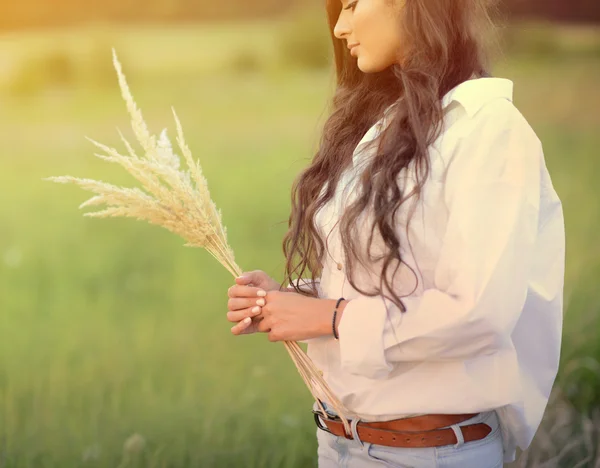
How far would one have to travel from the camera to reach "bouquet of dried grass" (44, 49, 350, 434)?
57.4 inches

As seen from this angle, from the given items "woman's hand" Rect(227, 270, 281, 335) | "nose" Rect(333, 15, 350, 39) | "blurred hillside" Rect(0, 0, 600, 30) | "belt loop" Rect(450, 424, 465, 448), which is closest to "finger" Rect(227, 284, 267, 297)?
"woman's hand" Rect(227, 270, 281, 335)

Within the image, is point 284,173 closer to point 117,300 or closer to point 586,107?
point 117,300

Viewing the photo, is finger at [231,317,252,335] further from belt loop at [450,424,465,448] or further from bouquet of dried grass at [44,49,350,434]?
belt loop at [450,424,465,448]

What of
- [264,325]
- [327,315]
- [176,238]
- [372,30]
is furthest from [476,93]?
[176,238]

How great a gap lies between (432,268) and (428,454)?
1.07ft

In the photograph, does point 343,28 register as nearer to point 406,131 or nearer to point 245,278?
point 406,131

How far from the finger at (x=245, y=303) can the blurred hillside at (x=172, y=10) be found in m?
2.07

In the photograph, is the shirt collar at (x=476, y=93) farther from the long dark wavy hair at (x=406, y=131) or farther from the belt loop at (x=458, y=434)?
the belt loop at (x=458, y=434)

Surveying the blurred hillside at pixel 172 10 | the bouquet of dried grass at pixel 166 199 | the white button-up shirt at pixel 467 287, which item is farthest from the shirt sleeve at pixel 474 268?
the blurred hillside at pixel 172 10

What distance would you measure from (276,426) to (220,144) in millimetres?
1203

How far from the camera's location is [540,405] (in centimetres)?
143

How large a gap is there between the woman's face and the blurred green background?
136cm

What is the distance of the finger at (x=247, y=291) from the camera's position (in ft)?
4.75

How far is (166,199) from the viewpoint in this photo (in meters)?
1.47
